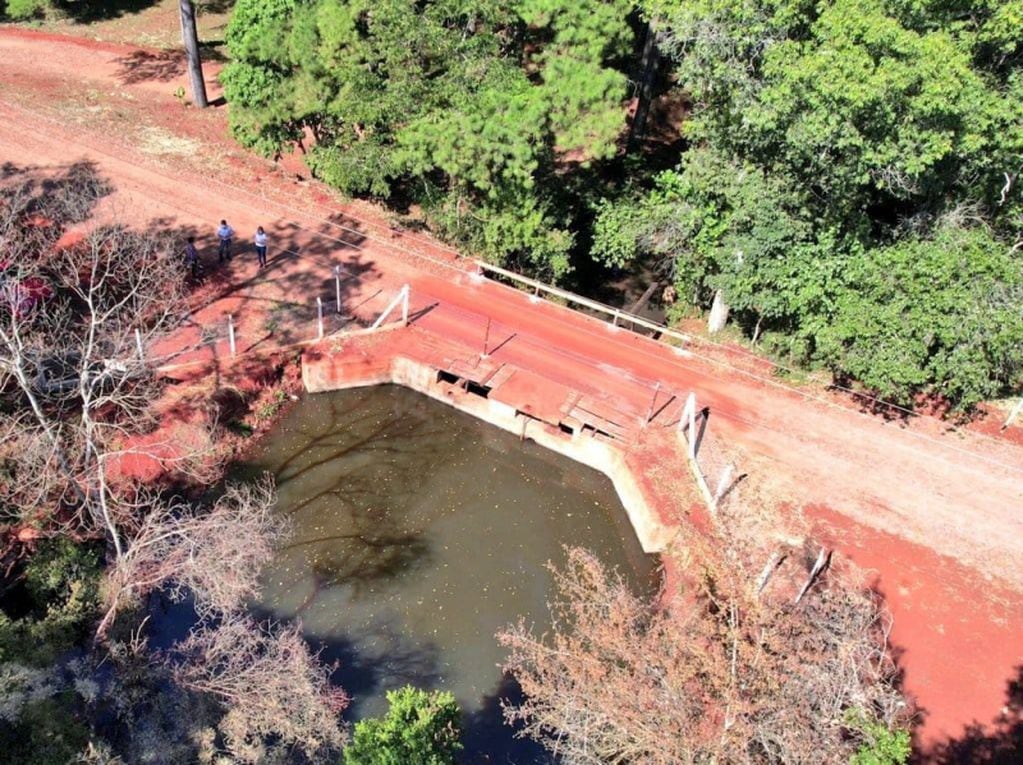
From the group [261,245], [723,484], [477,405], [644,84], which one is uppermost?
[644,84]

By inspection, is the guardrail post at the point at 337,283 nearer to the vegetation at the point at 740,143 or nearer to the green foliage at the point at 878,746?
the vegetation at the point at 740,143

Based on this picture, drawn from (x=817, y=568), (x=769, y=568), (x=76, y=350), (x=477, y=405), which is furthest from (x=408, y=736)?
(x=76, y=350)

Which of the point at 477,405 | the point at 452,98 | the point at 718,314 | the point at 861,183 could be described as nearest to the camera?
the point at 861,183

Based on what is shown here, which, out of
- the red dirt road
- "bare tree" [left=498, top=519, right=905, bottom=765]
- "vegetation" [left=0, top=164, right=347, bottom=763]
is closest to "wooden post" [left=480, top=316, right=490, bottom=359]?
the red dirt road

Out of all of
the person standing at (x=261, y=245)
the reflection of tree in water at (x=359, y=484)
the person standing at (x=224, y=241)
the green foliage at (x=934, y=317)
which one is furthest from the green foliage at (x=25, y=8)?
the green foliage at (x=934, y=317)

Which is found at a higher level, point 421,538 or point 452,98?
point 452,98

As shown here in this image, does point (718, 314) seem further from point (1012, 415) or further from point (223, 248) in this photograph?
point (223, 248)

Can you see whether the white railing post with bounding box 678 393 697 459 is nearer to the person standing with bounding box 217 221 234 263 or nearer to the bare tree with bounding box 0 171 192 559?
the bare tree with bounding box 0 171 192 559
